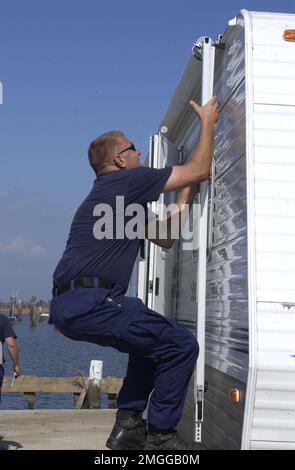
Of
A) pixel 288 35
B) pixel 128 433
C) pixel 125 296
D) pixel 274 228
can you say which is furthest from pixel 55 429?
pixel 288 35

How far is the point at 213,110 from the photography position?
15.3 feet

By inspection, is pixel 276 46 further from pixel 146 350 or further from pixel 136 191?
pixel 146 350

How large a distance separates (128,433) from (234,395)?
0.74 m

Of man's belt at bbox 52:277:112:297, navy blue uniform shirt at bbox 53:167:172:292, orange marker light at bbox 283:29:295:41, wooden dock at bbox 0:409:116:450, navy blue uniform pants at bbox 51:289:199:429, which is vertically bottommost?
wooden dock at bbox 0:409:116:450

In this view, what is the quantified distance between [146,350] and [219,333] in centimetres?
58

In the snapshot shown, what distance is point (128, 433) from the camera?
4.51 m

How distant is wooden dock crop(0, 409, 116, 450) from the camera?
6875mm

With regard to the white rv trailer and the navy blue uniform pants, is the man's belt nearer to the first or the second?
the navy blue uniform pants

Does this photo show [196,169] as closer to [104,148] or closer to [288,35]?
[104,148]

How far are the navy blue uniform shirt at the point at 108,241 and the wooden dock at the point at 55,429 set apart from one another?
285 centimetres

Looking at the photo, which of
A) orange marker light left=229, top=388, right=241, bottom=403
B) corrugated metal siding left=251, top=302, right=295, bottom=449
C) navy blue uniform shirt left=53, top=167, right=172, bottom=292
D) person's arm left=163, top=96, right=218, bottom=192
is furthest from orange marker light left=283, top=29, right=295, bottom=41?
orange marker light left=229, top=388, right=241, bottom=403

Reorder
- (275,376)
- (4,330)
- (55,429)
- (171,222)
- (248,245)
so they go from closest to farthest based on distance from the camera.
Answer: (275,376) < (248,245) < (171,222) < (55,429) < (4,330)

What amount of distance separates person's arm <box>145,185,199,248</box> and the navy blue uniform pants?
2.84 ft

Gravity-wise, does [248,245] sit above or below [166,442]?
above
